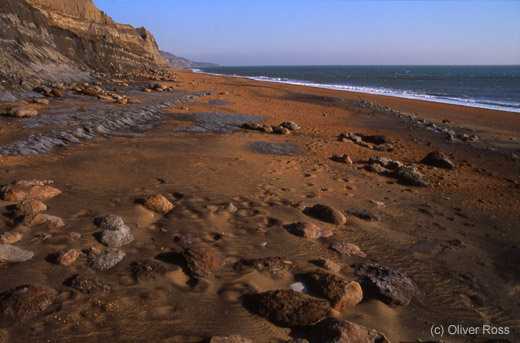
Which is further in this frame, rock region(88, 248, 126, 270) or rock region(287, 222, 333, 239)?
rock region(287, 222, 333, 239)

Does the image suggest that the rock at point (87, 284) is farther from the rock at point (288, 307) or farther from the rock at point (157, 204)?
the rock at point (157, 204)

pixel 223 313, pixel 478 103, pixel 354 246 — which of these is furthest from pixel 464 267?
pixel 478 103

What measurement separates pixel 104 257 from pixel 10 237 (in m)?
0.96

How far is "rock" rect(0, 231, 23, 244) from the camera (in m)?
2.96

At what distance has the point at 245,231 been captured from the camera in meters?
3.79

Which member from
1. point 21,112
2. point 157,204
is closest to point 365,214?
point 157,204

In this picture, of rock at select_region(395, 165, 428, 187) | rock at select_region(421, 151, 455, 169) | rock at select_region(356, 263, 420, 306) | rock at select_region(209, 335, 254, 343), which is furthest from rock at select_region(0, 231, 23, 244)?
rock at select_region(421, 151, 455, 169)

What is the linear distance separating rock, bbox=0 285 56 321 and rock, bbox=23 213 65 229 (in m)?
1.09

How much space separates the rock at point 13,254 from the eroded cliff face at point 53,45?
37.2 feet

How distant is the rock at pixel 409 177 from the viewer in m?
6.37

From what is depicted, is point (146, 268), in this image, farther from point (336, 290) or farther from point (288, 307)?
point (336, 290)

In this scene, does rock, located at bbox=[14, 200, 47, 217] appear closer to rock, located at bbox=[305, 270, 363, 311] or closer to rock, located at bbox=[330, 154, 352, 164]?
rock, located at bbox=[305, 270, 363, 311]

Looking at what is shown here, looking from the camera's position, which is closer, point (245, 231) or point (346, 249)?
point (346, 249)

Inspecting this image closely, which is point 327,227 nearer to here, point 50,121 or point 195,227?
point 195,227
